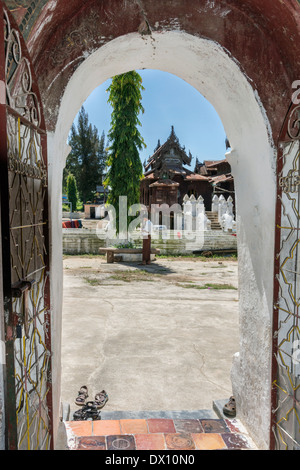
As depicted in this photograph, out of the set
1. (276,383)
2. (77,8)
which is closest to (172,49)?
(77,8)

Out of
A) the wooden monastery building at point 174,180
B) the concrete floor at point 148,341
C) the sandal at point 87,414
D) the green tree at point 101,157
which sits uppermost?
the green tree at point 101,157

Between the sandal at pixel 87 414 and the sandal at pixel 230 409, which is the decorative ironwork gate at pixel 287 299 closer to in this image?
the sandal at pixel 230 409

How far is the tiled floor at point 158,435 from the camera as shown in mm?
2936

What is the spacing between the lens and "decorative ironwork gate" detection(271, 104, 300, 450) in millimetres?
2531

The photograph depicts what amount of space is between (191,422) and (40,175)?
2672mm

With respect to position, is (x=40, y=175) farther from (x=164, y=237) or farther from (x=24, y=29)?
(x=164, y=237)

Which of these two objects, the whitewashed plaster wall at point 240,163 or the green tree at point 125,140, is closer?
the whitewashed plaster wall at point 240,163

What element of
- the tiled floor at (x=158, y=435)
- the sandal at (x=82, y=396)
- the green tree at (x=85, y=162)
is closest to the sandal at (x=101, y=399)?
the sandal at (x=82, y=396)

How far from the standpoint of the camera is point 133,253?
14.3 m

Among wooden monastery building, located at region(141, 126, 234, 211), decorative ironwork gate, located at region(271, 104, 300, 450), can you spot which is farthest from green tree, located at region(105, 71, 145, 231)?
decorative ironwork gate, located at region(271, 104, 300, 450)

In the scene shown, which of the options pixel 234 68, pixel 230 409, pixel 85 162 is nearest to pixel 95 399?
pixel 230 409

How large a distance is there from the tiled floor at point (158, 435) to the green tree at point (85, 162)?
40.3m

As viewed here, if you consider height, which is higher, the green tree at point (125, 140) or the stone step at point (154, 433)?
the green tree at point (125, 140)

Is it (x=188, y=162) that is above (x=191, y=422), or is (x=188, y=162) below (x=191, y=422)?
above
